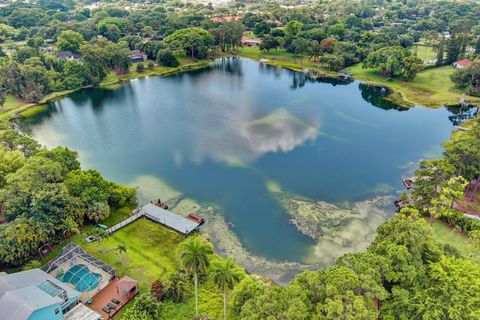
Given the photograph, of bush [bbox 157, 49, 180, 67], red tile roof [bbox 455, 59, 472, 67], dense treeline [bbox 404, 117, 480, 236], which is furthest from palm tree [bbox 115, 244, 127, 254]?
red tile roof [bbox 455, 59, 472, 67]

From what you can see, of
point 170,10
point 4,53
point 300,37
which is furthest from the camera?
point 170,10

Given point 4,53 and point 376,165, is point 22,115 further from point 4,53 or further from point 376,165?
point 376,165

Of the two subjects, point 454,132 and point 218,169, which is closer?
point 218,169

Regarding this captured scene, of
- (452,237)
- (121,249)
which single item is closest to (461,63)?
(452,237)

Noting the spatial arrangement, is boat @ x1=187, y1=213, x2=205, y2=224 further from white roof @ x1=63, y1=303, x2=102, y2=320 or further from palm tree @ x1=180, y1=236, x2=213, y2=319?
white roof @ x1=63, y1=303, x2=102, y2=320

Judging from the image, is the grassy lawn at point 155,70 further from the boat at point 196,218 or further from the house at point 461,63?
the house at point 461,63

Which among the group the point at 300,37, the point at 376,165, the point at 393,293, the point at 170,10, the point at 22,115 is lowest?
the point at 376,165

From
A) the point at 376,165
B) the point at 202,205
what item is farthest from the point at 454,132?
the point at 202,205
